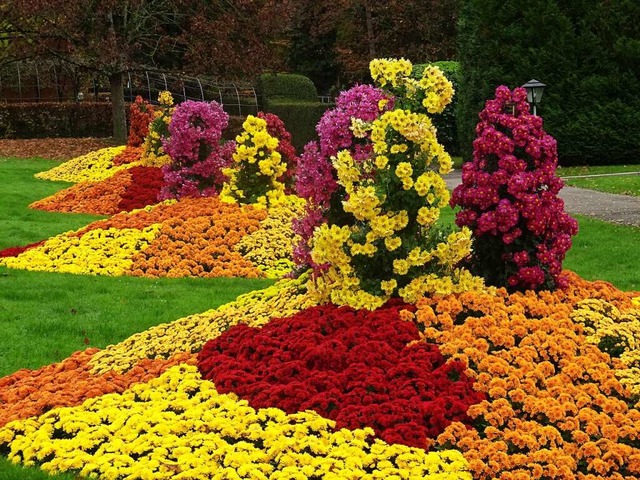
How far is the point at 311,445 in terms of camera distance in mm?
4738

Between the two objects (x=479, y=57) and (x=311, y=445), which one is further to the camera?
(x=479, y=57)

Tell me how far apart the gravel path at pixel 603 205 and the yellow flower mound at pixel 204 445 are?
8.82 metres

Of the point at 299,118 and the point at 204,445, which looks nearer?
the point at 204,445

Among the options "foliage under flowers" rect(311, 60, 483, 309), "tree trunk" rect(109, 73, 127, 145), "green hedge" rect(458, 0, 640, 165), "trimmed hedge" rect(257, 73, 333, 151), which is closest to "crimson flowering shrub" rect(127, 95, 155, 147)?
"tree trunk" rect(109, 73, 127, 145)

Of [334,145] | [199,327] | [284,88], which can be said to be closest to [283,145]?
[334,145]

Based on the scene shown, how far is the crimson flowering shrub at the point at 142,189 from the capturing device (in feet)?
52.3

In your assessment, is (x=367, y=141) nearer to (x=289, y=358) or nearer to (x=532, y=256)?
(x=532, y=256)

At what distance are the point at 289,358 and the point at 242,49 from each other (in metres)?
21.1

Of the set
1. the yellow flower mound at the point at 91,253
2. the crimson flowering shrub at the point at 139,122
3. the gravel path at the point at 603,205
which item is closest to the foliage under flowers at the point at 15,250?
the yellow flower mound at the point at 91,253

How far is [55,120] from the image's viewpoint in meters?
29.4

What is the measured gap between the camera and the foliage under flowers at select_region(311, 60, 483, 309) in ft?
20.4

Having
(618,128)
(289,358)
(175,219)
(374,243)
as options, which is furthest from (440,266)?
(618,128)

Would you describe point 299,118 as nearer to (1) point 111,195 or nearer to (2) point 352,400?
(1) point 111,195

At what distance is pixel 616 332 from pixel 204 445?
2803mm
